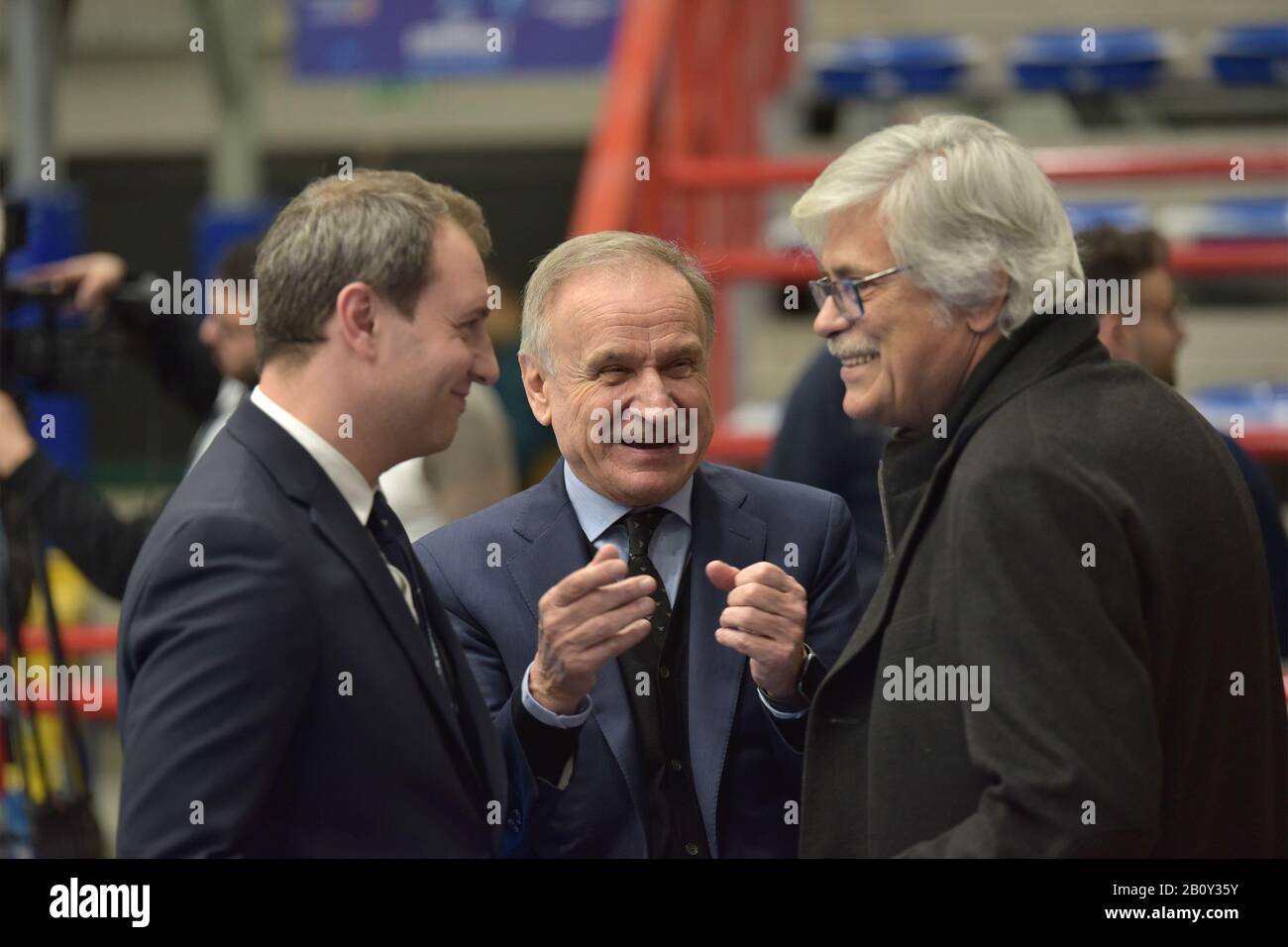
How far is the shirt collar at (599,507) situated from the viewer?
1812mm

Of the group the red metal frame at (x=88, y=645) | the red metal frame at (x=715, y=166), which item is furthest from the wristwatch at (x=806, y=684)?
the red metal frame at (x=88, y=645)

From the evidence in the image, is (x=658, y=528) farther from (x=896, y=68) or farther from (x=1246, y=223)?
(x=896, y=68)

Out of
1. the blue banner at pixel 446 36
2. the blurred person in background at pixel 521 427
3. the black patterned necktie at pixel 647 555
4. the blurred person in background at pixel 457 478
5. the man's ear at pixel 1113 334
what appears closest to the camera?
the black patterned necktie at pixel 647 555

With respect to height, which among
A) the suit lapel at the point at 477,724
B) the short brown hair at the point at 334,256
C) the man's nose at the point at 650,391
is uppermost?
the short brown hair at the point at 334,256

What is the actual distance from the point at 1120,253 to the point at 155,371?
198 centimetres

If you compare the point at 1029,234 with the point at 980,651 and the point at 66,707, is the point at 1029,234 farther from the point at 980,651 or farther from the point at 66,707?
the point at 66,707

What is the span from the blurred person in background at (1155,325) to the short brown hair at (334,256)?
49.3 inches

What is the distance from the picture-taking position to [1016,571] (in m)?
1.49

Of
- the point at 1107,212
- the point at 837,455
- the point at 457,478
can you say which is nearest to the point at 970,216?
the point at 837,455

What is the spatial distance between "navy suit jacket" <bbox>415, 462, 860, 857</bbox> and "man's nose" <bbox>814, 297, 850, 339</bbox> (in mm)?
199

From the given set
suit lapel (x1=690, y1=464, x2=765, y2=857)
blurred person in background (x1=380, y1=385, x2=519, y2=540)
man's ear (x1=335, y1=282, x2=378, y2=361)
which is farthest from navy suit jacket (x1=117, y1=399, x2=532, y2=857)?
blurred person in background (x1=380, y1=385, x2=519, y2=540)

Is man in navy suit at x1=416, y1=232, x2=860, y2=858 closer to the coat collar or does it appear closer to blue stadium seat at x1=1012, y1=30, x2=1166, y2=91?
the coat collar

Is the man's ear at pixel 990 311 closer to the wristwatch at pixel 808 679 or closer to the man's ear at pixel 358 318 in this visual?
the wristwatch at pixel 808 679
